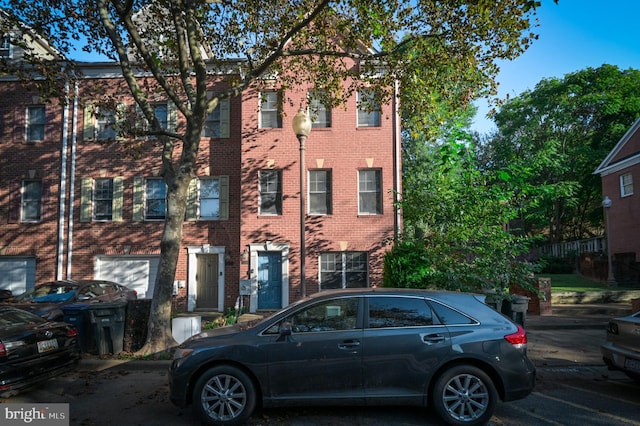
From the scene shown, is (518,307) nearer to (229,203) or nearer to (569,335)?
(569,335)

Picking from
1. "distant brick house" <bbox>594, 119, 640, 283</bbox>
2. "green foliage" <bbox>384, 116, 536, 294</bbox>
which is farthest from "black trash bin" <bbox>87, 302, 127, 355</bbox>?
"distant brick house" <bbox>594, 119, 640, 283</bbox>

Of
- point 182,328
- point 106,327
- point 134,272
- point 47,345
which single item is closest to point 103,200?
point 134,272

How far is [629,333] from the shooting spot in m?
6.07

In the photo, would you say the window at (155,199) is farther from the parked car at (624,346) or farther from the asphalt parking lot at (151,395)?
the parked car at (624,346)

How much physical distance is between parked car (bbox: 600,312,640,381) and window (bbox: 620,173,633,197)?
20.3m

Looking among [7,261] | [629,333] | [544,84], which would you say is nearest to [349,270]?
[629,333]

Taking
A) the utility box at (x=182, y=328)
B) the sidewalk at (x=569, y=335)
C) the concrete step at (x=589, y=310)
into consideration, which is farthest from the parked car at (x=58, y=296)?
the concrete step at (x=589, y=310)

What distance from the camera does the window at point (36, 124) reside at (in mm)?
16203

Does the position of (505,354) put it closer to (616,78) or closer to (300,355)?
(300,355)

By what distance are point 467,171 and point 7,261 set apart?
16.1m

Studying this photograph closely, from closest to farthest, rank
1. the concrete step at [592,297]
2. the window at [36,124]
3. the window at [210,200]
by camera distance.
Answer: the concrete step at [592,297], the window at [210,200], the window at [36,124]

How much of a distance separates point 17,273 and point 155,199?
5664 millimetres

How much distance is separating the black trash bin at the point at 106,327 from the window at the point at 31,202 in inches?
380

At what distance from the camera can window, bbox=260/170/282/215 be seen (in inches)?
593
